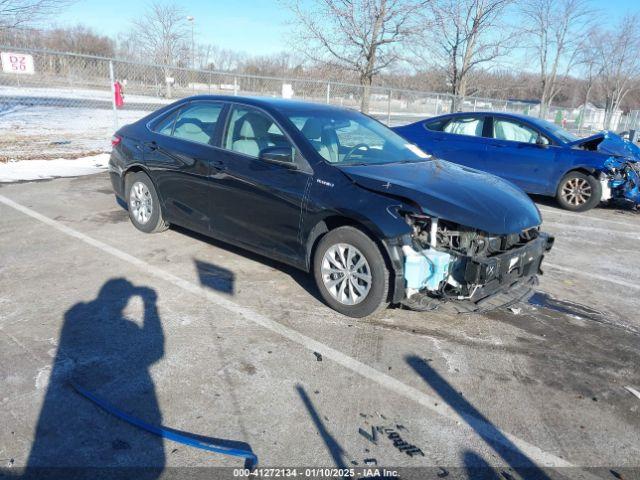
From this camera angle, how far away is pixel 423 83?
18625mm

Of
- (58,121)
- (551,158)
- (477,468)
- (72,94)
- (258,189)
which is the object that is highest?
(72,94)

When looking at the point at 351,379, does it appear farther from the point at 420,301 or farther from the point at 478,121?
the point at 478,121

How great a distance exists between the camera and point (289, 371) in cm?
312

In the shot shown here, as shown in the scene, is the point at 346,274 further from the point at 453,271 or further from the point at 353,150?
the point at 353,150

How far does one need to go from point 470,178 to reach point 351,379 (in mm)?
2173

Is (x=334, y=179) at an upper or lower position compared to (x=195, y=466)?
upper

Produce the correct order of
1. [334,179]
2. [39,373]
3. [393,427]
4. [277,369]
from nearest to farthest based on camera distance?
[393,427]
[39,373]
[277,369]
[334,179]

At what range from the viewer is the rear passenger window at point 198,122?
191 inches

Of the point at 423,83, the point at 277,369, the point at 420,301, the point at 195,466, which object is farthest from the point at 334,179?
the point at 423,83

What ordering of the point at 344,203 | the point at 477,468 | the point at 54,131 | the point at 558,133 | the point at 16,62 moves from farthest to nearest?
the point at 54,131 < the point at 16,62 < the point at 558,133 < the point at 344,203 < the point at 477,468

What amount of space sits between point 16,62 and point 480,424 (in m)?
15.0

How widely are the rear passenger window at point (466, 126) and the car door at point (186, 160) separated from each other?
572 cm

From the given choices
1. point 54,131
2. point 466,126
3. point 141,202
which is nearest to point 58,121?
point 54,131

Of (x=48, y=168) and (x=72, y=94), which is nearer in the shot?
(x=48, y=168)
